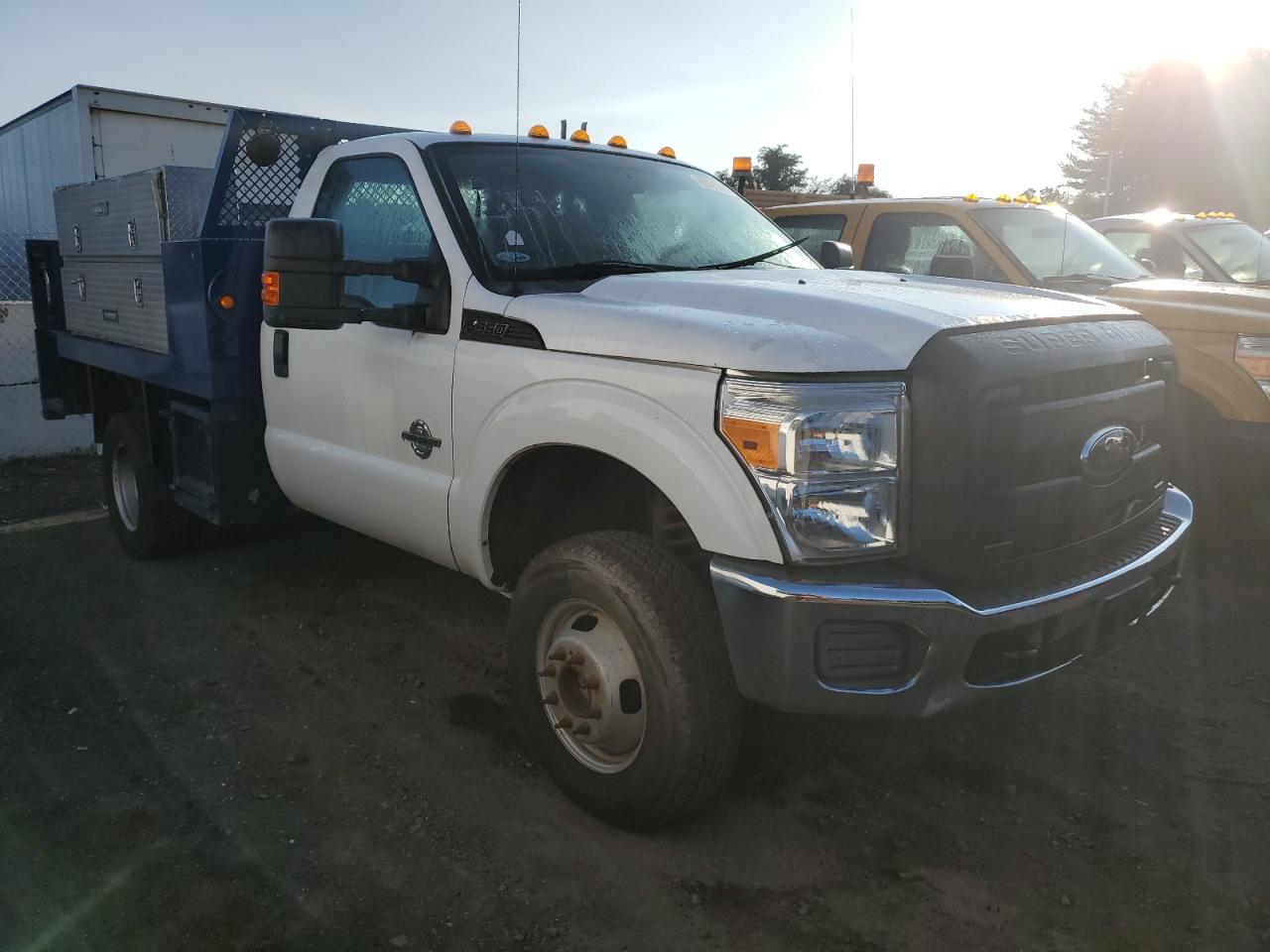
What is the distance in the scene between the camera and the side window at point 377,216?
Result: 368 cm

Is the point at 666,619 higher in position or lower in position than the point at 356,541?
higher

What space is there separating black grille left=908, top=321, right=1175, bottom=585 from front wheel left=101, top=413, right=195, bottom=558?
157 inches

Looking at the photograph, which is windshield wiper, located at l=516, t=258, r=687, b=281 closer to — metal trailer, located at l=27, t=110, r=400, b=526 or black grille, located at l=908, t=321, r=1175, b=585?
black grille, located at l=908, t=321, r=1175, b=585

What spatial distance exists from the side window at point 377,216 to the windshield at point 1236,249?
18.5 ft

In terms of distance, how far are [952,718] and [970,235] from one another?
3.32 meters

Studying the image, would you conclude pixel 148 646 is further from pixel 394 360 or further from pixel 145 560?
pixel 394 360

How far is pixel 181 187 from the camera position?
4707 millimetres

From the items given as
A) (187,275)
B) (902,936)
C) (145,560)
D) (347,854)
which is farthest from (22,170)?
(902,936)

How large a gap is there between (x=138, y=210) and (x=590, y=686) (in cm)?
342

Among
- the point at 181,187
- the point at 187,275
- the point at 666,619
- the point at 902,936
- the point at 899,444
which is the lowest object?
the point at 902,936

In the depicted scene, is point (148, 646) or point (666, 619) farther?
point (148, 646)

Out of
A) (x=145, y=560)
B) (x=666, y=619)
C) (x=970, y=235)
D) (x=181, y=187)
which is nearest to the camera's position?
(x=666, y=619)

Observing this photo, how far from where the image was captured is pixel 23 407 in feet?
27.2

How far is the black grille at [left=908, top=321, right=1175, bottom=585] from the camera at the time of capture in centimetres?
251
